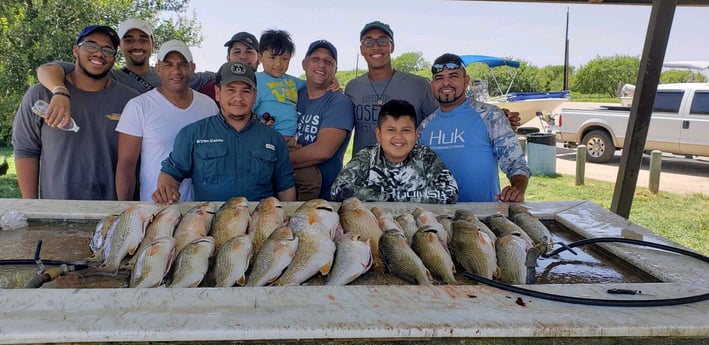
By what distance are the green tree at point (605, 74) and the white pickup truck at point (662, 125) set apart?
28.5 m

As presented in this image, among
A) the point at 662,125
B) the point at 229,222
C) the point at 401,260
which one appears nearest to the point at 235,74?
the point at 229,222

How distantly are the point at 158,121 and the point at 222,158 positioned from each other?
0.67 metres

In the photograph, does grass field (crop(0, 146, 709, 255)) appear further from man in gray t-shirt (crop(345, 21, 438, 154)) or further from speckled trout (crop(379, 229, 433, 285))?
speckled trout (crop(379, 229, 433, 285))

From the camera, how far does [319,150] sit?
3953 millimetres

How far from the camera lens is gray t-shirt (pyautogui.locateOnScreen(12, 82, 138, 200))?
3809mm

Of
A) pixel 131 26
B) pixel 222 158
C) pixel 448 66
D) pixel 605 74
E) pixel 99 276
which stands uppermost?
pixel 605 74

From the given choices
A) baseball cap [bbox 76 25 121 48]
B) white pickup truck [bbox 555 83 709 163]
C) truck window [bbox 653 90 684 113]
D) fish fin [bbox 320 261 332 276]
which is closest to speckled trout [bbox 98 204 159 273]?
fish fin [bbox 320 261 332 276]

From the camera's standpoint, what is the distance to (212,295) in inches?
70.4

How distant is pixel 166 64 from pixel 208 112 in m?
0.44

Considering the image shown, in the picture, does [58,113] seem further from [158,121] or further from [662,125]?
[662,125]

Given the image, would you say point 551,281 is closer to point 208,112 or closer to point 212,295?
point 212,295

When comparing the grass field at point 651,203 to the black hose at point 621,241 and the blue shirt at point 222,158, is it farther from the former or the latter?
the blue shirt at point 222,158

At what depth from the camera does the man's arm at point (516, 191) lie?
3385 mm

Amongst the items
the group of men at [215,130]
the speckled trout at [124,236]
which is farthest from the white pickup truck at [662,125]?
the speckled trout at [124,236]
